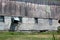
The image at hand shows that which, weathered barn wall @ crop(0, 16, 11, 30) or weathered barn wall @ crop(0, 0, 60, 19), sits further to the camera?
weathered barn wall @ crop(0, 0, 60, 19)

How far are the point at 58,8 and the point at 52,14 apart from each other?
0.39 metres

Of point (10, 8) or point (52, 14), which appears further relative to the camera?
point (52, 14)

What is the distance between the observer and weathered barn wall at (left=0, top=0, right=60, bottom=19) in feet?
28.7

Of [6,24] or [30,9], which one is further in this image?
[30,9]

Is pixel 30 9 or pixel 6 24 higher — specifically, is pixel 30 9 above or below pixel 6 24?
above

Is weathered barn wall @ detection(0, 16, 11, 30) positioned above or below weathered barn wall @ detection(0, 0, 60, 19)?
below

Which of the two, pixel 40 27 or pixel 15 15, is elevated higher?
pixel 15 15

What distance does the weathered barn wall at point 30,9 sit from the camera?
8.76 meters

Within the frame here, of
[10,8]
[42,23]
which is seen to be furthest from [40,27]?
[10,8]

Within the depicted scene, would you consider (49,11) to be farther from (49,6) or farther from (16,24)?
(16,24)

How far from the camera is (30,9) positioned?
A: 29.6 feet

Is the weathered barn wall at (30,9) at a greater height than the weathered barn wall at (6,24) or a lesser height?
greater

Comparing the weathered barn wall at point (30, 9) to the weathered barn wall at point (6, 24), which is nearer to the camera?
the weathered barn wall at point (6, 24)

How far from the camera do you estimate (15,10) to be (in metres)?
8.84
